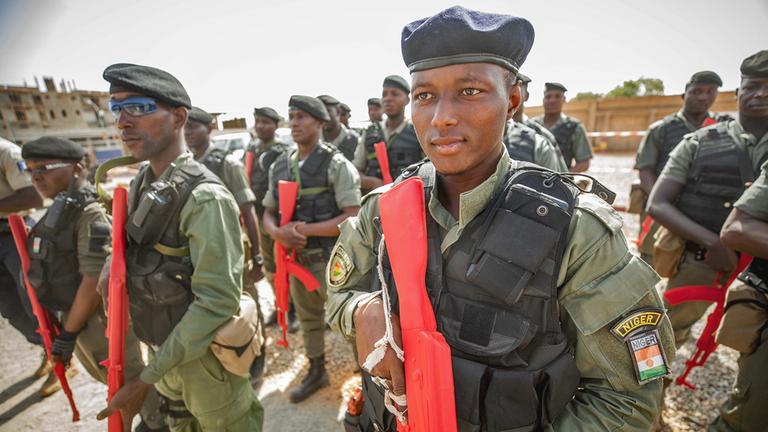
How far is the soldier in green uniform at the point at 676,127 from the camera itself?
4.23 m

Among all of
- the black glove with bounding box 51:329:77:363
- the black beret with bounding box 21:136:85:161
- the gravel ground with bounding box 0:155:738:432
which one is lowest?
the gravel ground with bounding box 0:155:738:432

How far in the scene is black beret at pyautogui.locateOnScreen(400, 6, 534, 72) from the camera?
3.61 ft

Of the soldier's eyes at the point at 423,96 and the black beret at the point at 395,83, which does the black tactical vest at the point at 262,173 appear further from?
the soldier's eyes at the point at 423,96

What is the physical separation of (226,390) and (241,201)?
8.15ft

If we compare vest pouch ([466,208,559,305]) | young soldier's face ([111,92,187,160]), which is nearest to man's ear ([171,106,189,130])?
young soldier's face ([111,92,187,160])

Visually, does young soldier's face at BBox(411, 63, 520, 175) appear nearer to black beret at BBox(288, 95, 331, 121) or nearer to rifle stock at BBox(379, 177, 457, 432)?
rifle stock at BBox(379, 177, 457, 432)

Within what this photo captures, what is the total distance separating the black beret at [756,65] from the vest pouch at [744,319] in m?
1.56

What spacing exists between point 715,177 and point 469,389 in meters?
2.90

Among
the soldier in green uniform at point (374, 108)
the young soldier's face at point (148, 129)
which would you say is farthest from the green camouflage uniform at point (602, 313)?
the soldier in green uniform at point (374, 108)

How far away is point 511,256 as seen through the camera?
3.40ft

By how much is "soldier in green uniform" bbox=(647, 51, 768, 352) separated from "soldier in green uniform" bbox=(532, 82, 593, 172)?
322 centimetres

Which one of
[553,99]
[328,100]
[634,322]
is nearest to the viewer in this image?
[634,322]

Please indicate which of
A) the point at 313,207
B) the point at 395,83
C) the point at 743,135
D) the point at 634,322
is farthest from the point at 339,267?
the point at 395,83

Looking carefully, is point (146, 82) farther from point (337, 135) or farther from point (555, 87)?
point (555, 87)
